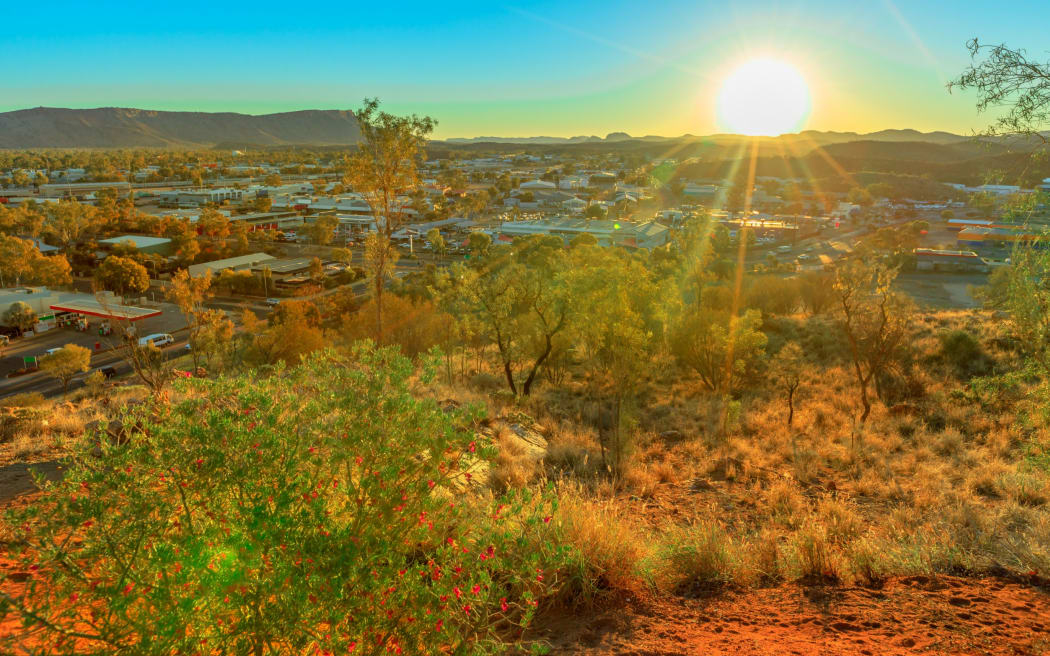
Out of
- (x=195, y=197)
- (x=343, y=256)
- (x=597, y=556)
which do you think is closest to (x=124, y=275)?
(x=343, y=256)

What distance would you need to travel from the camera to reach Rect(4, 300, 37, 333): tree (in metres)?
29.7

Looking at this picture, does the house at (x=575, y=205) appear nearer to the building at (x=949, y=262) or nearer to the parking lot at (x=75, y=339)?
the building at (x=949, y=262)

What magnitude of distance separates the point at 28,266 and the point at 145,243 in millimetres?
10815

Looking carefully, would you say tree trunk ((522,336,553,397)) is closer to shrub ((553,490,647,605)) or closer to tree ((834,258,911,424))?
tree ((834,258,911,424))

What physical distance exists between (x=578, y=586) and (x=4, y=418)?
1008 cm

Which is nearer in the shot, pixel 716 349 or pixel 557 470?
pixel 557 470

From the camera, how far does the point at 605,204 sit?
80.4m

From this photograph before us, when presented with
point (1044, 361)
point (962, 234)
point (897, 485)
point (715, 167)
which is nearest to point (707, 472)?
point (897, 485)

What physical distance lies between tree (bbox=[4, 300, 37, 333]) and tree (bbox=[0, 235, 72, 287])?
857 cm

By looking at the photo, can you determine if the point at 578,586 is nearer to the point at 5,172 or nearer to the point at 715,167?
the point at 715,167

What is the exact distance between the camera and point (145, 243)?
48125 millimetres

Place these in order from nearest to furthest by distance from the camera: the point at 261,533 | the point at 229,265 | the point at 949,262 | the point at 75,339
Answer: the point at 261,533 < the point at 75,339 < the point at 229,265 < the point at 949,262

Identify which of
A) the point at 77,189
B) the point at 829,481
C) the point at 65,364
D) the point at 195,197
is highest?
the point at 77,189

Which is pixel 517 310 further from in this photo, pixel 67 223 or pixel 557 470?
pixel 67 223
